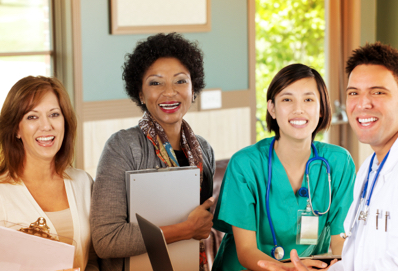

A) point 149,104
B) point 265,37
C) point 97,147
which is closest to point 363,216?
point 149,104

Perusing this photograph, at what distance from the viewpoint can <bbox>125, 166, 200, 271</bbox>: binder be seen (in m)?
1.59

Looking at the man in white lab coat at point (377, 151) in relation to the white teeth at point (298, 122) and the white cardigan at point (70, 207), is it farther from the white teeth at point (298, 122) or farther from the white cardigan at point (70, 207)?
the white cardigan at point (70, 207)

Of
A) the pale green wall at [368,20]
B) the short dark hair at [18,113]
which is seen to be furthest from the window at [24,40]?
the pale green wall at [368,20]

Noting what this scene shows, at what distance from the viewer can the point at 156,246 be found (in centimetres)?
130

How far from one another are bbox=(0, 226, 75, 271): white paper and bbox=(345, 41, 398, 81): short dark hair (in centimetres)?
106

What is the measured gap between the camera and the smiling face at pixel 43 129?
→ 1.66 metres

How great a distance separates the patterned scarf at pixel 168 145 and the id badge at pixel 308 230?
1.28 feet

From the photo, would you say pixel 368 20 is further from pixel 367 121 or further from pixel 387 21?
pixel 367 121

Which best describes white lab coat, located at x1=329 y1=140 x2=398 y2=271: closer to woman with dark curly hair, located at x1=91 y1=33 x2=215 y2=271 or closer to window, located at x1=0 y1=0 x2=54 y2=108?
woman with dark curly hair, located at x1=91 y1=33 x2=215 y2=271

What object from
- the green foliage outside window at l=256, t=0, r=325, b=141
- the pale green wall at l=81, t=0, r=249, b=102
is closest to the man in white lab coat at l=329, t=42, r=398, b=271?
the pale green wall at l=81, t=0, r=249, b=102

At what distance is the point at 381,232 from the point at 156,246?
2.14 ft

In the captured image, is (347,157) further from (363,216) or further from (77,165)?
(77,165)

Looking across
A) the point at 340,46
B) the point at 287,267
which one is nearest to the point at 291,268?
the point at 287,267

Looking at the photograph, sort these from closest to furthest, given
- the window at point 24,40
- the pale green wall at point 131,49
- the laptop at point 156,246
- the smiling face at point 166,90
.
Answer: the laptop at point 156,246 < the smiling face at point 166,90 < the window at point 24,40 < the pale green wall at point 131,49
